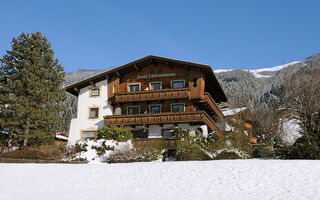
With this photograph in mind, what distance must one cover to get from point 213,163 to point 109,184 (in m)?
5.67

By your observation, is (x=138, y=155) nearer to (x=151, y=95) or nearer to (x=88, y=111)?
(x=151, y=95)

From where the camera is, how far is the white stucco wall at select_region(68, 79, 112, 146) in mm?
34031

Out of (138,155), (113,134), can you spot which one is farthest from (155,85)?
(138,155)

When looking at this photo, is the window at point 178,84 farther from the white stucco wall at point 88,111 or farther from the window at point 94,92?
the window at point 94,92

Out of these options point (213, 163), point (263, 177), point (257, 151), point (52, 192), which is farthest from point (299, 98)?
point (52, 192)

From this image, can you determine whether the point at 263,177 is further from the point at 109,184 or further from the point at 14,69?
the point at 14,69

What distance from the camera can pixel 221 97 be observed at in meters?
40.6

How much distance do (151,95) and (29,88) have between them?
494 inches

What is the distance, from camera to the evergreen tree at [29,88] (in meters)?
31.6

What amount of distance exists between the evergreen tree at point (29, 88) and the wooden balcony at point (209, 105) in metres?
15.3

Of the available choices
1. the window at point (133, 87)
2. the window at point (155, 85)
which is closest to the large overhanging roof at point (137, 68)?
the window at point (133, 87)

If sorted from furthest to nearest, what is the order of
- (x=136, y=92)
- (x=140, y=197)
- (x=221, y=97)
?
(x=221, y=97) → (x=136, y=92) → (x=140, y=197)

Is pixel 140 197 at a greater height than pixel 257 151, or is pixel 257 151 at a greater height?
pixel 257 151

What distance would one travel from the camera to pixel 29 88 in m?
32.7
